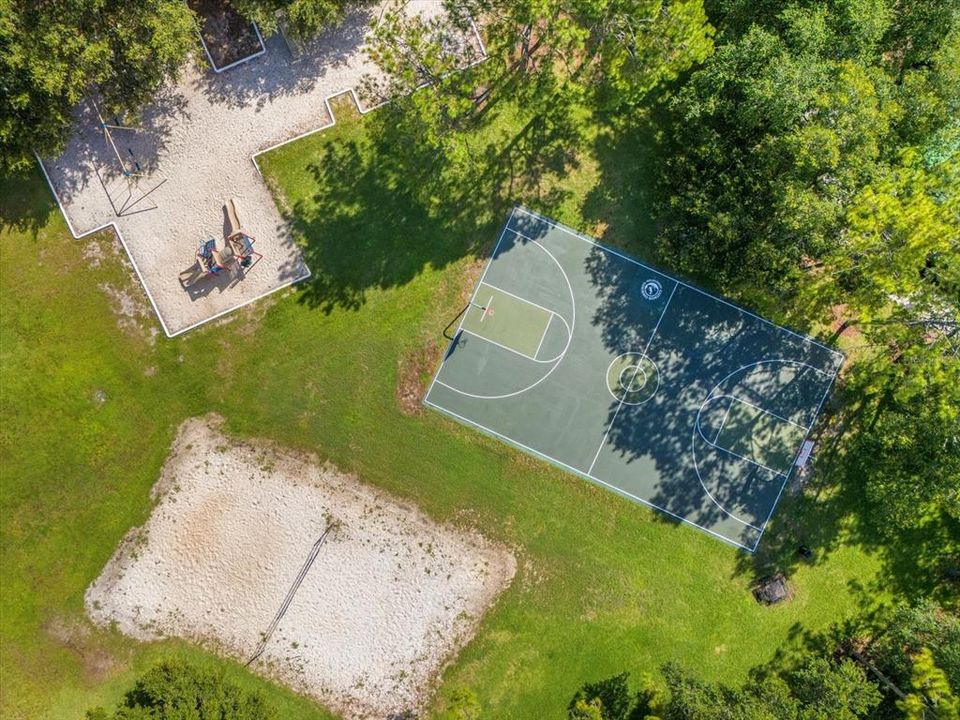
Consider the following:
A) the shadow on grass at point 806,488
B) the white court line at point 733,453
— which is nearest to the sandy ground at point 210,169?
the shadow on grass at point 806,488

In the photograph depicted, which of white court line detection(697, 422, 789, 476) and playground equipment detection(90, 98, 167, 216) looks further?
white court line detection(697, 422, 789, 476)

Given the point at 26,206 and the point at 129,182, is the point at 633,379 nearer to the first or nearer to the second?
the point at 129,182

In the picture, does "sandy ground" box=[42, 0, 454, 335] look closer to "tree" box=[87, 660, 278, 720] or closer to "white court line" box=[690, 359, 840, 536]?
"tree" box=[87, 660, 278, 720]

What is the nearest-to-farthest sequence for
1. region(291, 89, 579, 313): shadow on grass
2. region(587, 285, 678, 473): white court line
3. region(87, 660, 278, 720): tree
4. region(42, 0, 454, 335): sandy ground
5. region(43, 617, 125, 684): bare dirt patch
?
region(87, 660, 278, 720): tree
region(43, 617, 125, 684): bare dirt patch
region(42, 0, 454, 335): sandy ground
region(291, 89, 579, 313): shadow on grass
region(587, 285, 678, 473): white court line

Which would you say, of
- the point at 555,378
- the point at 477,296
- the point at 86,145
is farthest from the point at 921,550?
the point at 86,145

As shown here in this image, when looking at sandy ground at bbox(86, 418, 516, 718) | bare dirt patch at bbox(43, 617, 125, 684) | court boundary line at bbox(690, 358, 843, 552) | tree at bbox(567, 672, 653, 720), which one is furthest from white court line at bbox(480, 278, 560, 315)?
bare dirt patch at bbox(43, 617, 125, 684)

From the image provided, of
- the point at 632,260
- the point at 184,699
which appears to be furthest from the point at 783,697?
the point at 184,699

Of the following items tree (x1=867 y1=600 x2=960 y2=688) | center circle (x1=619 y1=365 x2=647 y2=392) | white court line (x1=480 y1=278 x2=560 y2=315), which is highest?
white court line (x1=480 y1=278 x2=560 y2=315)

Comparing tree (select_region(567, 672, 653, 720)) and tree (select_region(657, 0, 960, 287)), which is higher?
→ tree (select_region(657, 0, 960, 287))

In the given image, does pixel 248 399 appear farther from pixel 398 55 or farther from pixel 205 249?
pixel 398 55
